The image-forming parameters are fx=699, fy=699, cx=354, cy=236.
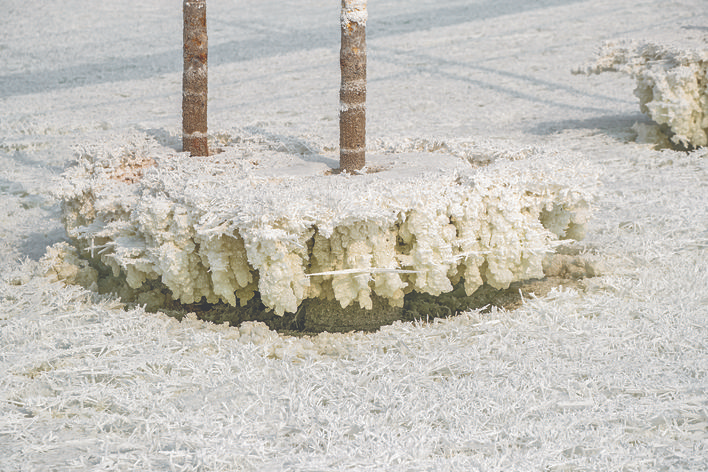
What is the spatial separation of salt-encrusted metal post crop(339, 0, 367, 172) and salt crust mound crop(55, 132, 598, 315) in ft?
0.41

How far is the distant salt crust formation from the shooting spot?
539 cm

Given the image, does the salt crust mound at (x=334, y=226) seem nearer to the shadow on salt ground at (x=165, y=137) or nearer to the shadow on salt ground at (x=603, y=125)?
the shadow on salt ground at (x=165, y=137)

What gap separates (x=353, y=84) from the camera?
3.13 meters

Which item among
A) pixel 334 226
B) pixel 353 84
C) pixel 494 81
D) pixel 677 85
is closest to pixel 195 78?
pixel 353 84

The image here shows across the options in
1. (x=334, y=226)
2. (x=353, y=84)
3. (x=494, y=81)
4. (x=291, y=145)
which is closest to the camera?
(x=334, y=226)

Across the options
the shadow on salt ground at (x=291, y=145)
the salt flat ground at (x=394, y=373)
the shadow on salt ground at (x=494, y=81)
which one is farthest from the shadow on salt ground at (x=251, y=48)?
the shadow on salt ground at (x=291, y=145)

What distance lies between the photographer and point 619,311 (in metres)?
2.91

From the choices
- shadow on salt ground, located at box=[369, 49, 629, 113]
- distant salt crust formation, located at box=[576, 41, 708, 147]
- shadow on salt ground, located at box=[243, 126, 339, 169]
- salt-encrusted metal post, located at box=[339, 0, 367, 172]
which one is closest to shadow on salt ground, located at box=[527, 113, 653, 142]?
shadow on salt ground, located at box=[369, 49, 629, 113]

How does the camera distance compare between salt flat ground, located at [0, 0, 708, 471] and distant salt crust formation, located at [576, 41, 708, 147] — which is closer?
salt flat ground, located at [0, 0, 708, 471]

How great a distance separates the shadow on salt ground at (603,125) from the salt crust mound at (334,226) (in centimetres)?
335

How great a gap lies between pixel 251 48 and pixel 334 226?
8.33m

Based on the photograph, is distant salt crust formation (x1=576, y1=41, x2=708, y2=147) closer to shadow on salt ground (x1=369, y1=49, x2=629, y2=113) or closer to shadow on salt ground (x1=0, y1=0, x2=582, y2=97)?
shadow on salt ground (x1=369, y1=49, x2=629, y2=113)

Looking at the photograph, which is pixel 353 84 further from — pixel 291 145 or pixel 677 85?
pixel 677 85

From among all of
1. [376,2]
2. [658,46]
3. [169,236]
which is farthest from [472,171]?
[376,2]
